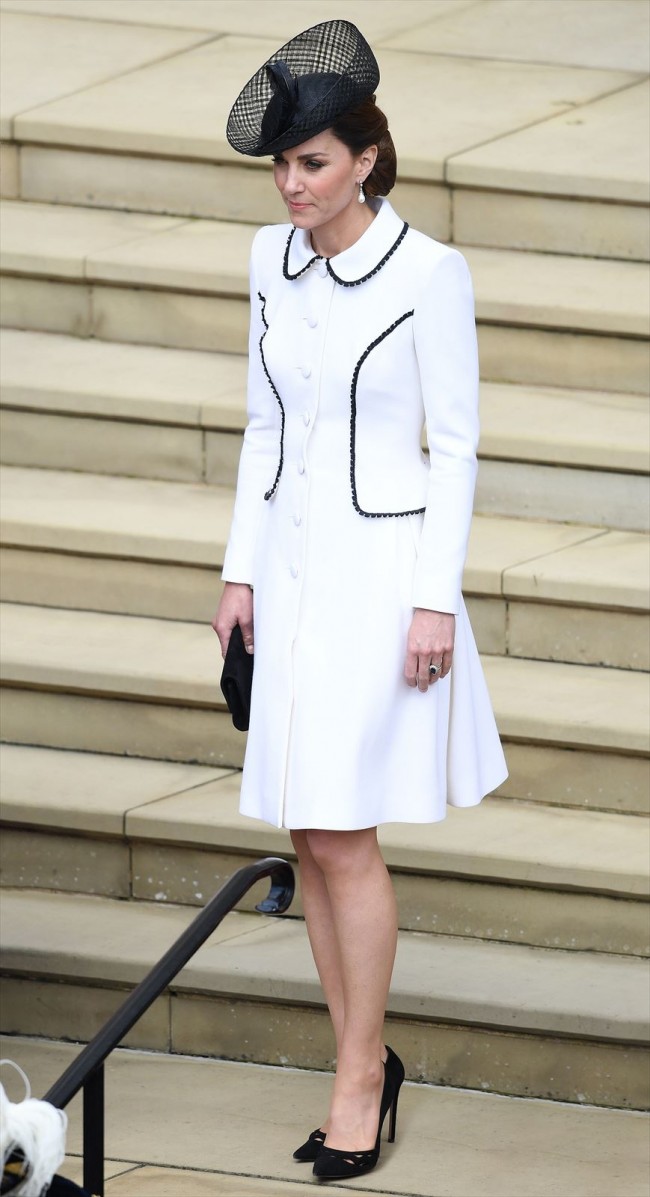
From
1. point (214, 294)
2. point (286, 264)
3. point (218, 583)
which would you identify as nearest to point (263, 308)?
point (286, 264)

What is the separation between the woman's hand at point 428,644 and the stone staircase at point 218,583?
3.18 feet

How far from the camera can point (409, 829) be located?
15.0 ft

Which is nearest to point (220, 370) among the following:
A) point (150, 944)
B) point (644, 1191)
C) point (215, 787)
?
point (215, 787)

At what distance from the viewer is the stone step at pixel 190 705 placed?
15.3 feet

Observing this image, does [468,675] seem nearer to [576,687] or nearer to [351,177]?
[351,177]

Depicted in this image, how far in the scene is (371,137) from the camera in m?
3.42

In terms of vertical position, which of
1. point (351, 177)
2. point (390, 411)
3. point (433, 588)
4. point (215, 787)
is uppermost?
point (351, 177)

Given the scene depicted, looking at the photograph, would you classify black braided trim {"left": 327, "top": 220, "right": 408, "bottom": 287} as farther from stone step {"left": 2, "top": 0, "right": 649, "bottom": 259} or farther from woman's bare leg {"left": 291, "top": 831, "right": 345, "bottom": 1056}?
stone step {"left": 2, "top": 0, "right": 649, "bottom": 259}

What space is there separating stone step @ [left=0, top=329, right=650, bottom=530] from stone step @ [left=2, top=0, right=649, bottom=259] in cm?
60

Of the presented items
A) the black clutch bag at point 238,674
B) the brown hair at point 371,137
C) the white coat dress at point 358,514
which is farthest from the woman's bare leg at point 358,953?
the brown hair at point 371,137

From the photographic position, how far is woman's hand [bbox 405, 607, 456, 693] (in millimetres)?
3465

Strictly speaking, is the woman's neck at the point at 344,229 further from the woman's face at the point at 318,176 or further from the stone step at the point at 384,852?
the stone step at the point at 384,852

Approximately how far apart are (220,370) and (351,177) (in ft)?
7.74

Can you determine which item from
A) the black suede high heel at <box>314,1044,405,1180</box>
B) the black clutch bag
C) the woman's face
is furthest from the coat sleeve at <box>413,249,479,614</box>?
the black suede high heel at <box>314,1044,405,1180</box>
